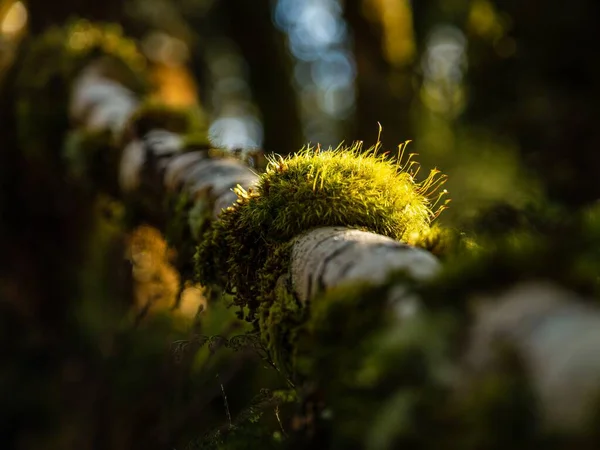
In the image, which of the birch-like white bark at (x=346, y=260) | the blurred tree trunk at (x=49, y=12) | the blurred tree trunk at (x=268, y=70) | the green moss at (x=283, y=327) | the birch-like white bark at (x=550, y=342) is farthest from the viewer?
the blurred tree trunk at (x=268, y=70)

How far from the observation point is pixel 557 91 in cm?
530

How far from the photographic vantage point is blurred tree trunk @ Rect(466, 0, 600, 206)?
5.07 metres

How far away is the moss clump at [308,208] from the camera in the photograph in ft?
5.82

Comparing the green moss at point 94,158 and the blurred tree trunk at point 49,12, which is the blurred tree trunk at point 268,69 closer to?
the blurred tree trunk at point 49,12

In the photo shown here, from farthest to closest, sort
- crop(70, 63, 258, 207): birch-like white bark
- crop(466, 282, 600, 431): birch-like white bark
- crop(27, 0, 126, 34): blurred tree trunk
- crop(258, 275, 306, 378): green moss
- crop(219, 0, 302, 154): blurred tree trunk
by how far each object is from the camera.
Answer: crop(219, 0, 302, 154): blurred tree trunk → crop(27, 0, 126, 34): blurred tree trunk → crop(70, 63, 258, 207): birch-like white bark → crop(258, 275, 306, 378): green moss → crop(466, 282, 600, 431): birch-like white bark

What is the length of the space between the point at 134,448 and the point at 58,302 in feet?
8.26

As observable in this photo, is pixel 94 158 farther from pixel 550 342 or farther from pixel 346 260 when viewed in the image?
pixel 550 342

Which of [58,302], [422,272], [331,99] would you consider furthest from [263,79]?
[331,99]

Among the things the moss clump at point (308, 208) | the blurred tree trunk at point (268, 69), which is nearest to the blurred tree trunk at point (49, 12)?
the blurred tree trunk at point (268, 69)

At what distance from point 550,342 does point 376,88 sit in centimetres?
611

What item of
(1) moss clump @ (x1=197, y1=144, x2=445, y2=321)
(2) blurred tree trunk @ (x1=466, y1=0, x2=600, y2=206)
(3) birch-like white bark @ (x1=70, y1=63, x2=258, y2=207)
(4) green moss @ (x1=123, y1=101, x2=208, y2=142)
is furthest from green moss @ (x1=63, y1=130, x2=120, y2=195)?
(2) blurred tree trunk @ (x1=466, y1=0, x2=600, y2=206)

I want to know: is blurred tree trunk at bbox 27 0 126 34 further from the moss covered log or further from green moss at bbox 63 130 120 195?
the moss covered log

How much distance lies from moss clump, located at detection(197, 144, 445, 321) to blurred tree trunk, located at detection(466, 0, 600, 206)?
12.1 feet

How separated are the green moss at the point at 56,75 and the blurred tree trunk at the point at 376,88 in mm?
2588
